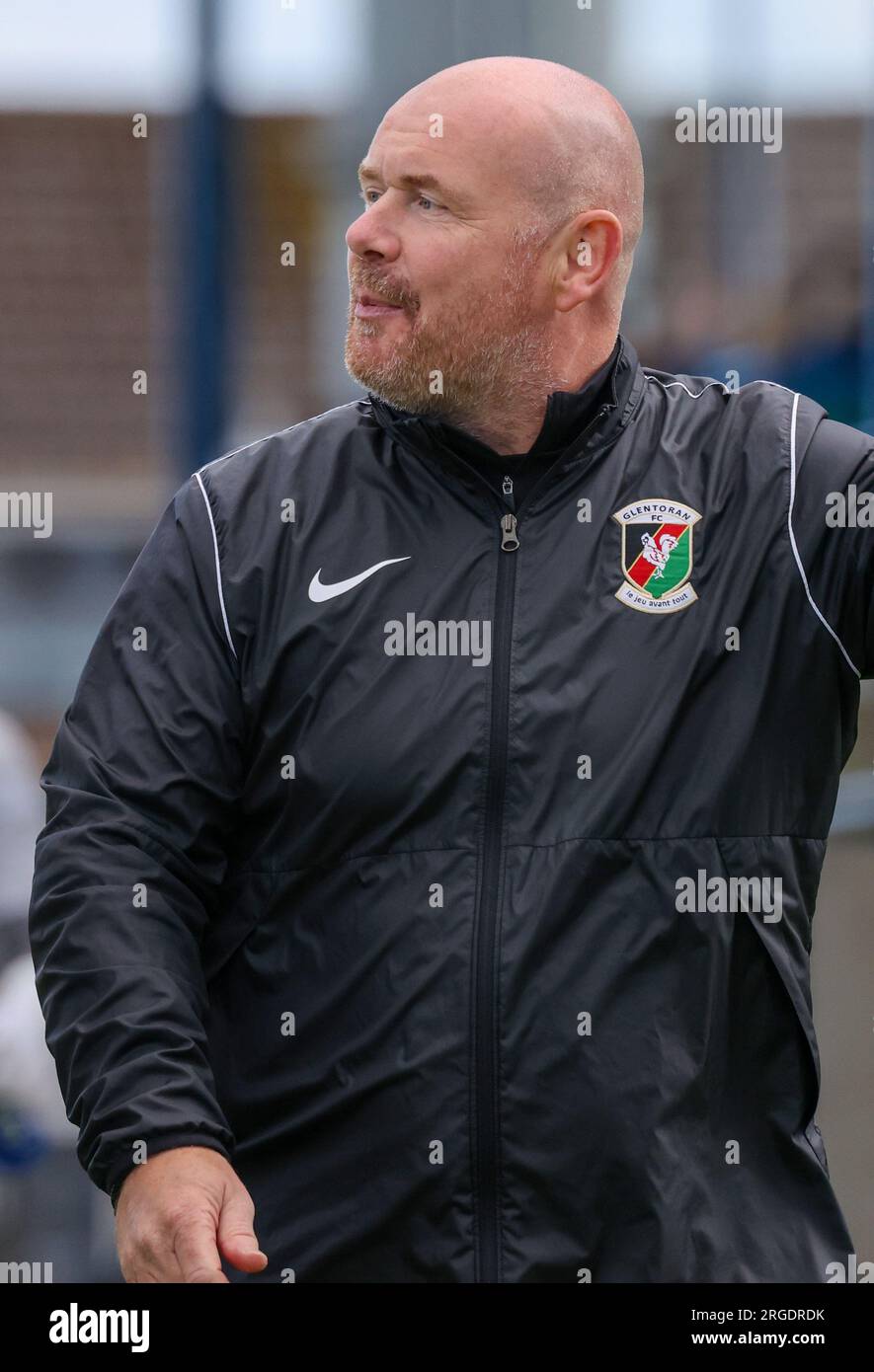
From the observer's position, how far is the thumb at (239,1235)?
1.89 meters

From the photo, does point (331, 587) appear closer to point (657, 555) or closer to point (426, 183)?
point (657, 555)

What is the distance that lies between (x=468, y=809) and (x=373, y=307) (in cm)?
62

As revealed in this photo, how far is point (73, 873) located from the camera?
6.92 ft

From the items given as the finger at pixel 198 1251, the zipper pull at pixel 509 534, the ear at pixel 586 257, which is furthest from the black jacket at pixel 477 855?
the ear at pixel 586 257

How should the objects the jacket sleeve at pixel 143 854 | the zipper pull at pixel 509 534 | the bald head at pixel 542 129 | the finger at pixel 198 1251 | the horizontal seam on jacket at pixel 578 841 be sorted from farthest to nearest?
1. the bald head at pixel 542 129
2. the zipper pull at pixel 509 534
3. the horizontal seam on jacket at pixel 578 841
4. the jacket sleeve at pixel 143 854
5. the finger at pixel 198 1251

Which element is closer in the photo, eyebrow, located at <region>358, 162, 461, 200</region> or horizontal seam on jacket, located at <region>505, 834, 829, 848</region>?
horizontal seam on jacket, located at <region>505, 834, 829, 848</region>

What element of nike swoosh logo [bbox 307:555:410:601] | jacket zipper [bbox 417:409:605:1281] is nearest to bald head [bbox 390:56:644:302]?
nike swoosh logo [bbox 307:555:410:601]

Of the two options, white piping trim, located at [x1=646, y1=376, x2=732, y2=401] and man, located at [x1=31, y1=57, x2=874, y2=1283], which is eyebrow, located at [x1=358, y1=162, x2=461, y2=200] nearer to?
man, located at [x1=31, y1=57, x2=874, y2=1283]

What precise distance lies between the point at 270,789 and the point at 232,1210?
0.47m

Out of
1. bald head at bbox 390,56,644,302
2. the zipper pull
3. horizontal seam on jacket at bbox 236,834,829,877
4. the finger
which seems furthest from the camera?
bald head at bbox 390,56,644,302

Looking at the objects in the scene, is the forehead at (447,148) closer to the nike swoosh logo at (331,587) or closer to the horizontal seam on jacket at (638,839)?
the nike swoosh logo at (331,587)

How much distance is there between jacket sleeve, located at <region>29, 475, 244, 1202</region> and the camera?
2.01 meters
